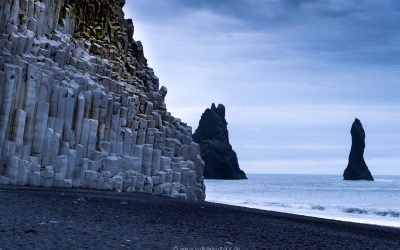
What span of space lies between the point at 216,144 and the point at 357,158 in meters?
53.8

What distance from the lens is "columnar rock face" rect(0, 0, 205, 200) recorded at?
2366 cm

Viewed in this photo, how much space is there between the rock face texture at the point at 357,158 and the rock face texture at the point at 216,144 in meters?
40.7

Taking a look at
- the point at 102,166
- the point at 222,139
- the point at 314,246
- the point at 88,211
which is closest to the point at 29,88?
the point at 102,166

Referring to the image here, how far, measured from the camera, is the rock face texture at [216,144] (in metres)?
161

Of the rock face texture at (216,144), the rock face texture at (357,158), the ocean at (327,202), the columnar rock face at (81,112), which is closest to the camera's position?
the columnar rock face at (81,112)

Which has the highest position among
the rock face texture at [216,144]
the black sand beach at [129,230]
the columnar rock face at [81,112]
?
the rock face texture at [216,144]

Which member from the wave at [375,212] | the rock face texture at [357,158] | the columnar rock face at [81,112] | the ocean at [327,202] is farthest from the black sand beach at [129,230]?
the rock face texture at [357,158]

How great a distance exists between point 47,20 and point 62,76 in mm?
4434

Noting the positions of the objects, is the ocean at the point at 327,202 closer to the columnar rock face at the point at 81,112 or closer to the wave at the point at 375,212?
the wave at the point at 375,212

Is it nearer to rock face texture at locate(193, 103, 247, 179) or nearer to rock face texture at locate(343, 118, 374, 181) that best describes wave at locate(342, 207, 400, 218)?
rock face texture at locate(193, 103, 247, 179)

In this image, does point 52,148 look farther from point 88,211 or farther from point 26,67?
point 88,211

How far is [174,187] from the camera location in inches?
1325

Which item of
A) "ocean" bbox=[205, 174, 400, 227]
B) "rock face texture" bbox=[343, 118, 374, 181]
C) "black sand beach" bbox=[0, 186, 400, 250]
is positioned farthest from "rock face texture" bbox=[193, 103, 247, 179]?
"black sand beach" bbox=[0, 186, 400, 250]

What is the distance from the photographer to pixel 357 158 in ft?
613
